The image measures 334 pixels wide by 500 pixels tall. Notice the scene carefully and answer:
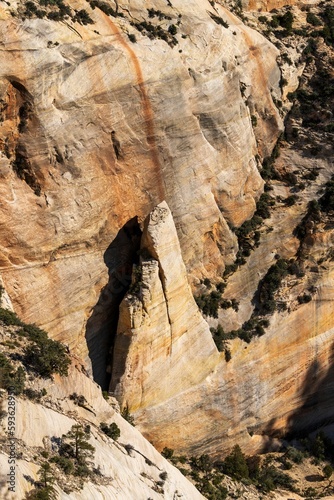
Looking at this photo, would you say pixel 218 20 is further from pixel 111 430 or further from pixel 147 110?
pixel 111 430

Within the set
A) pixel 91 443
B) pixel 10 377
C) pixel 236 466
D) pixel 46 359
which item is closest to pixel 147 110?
pixel 46 359

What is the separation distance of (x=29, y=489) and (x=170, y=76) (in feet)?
76.5

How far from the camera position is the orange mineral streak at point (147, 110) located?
38750 mm

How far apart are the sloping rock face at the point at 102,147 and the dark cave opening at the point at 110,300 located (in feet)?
0.91

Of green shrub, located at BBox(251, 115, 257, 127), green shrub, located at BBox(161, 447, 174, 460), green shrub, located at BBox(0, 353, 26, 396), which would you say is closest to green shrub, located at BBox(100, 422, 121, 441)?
green shrub, located at BBox(0, 353, 26, 396)

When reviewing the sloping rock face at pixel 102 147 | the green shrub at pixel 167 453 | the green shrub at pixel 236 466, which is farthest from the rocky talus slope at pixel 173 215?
the green shrub at pixel 236 466

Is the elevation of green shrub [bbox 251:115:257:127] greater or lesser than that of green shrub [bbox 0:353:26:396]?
greater

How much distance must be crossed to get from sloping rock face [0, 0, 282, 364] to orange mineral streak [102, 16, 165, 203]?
0.07 metres

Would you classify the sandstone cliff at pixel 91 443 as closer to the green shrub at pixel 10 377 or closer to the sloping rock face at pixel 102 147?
the green shrub at pixel 10 377

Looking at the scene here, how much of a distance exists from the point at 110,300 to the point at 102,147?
27.1 feet

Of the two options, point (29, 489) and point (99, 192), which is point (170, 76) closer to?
point (99, 192)

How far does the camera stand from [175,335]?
41.7 metres

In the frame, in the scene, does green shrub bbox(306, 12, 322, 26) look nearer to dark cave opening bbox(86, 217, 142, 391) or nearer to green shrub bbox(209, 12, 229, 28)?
green shrub bbox(209, 12, 229, 28)

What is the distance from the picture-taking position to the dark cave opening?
40.0m
